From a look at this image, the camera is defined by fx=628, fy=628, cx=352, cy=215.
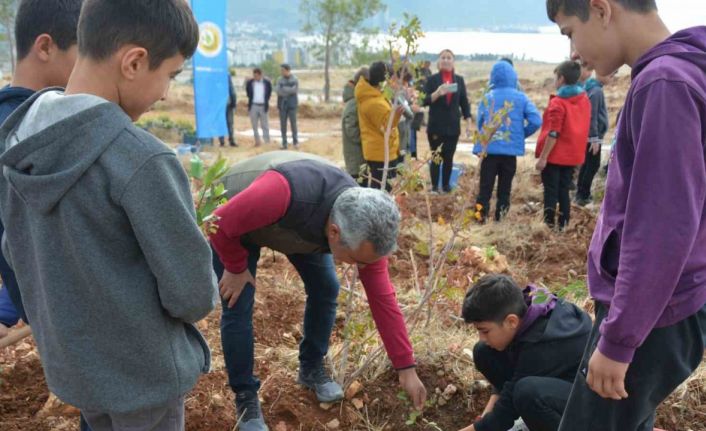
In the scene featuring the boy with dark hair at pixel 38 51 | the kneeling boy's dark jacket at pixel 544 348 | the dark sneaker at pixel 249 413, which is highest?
the boy with dark hair at pixel 38 51

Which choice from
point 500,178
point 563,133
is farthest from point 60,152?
point 500,178

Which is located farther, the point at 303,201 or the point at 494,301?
the point at 494,301

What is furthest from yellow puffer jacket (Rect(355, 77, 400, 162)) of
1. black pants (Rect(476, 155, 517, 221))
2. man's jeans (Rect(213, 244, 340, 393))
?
man's jeans (Rect(213, 244, 340, 393))

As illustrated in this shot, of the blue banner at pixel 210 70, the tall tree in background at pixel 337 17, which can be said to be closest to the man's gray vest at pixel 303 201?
the blue banner at pixel 210 70

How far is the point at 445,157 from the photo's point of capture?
6.89 m

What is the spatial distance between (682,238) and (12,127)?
1.43 meters

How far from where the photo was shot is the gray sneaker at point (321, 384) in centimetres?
268

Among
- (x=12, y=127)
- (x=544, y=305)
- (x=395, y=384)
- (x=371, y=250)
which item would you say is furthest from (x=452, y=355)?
(x=12, y=127)

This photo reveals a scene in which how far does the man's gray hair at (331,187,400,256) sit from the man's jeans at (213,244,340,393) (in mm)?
598

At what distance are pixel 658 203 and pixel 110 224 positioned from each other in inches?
44.0

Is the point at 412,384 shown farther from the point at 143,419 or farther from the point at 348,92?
the point at 348,92

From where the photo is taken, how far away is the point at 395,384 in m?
2.83

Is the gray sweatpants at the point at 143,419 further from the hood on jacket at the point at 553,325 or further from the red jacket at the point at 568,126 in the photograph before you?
the red jacket at the point at 568,126

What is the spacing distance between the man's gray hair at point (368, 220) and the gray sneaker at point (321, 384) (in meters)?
0.97
